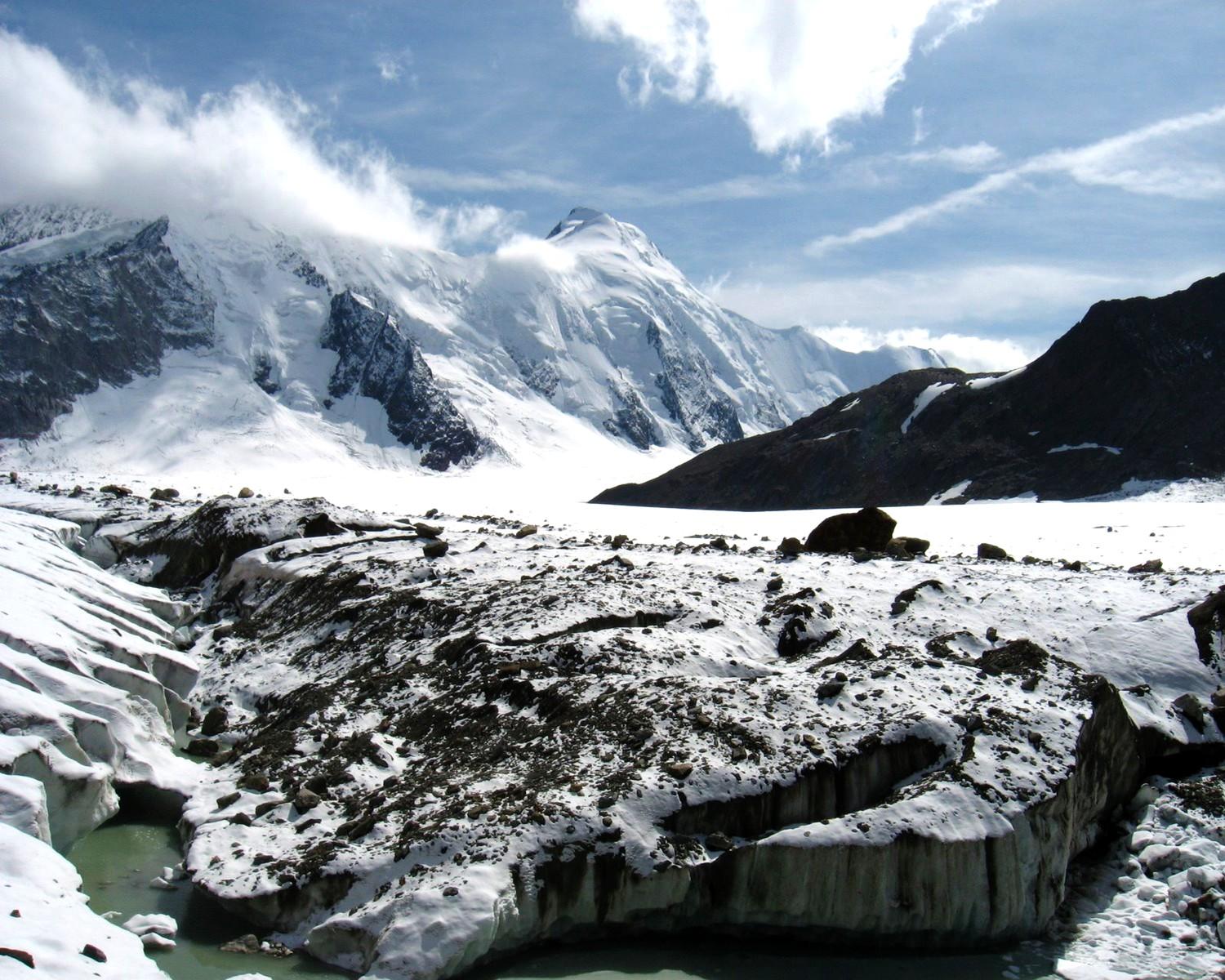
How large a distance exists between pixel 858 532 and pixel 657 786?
1852cm

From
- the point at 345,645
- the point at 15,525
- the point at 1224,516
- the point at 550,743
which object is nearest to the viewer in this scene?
the point at 550,743

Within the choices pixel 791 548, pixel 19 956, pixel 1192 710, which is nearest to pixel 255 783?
pixel 19 956

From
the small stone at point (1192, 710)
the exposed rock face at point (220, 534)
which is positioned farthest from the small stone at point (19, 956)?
the exposed rock face at point (220, 534)

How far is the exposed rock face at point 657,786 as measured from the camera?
520 inches

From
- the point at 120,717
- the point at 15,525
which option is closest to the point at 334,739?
the point at 120,717

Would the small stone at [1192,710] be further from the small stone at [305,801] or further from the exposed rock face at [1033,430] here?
the exposed rock face at [1033,430]

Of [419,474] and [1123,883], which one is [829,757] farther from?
[419,474]

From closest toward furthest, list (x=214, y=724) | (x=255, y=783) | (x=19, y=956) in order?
(x=19, y=956), (x=255, y=783), (x=214, y=724)

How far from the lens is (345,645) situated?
23328 millimetres

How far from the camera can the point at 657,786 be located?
1438 centimetres

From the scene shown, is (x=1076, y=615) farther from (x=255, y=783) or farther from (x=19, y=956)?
(x=19, y=956)

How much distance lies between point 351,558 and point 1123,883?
21978 millimetres

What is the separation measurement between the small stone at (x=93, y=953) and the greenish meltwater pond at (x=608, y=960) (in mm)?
1580

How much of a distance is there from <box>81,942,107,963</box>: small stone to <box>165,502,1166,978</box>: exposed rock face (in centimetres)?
266
